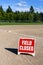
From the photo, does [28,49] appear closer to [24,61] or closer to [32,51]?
[32,51]

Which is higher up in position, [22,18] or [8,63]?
[8,63]

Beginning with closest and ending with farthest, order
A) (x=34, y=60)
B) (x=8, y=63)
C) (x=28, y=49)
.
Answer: (x=8, y=63)
(x=34, y=60)
(x=28, y=49)

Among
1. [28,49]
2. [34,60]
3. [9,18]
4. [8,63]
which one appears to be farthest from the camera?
[9,18]

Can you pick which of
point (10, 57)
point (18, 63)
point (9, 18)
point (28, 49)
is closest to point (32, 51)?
point (28, 49)

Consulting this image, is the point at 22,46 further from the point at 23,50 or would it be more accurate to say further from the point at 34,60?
the point at 34,60

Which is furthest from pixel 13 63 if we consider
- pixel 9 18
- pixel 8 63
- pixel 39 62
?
pixel 9 18

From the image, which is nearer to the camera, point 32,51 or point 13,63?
point 13,63

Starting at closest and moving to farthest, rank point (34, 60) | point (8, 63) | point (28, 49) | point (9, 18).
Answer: point (8, 63) < point (34, 60) < point (28, 49) < point (9, 18)

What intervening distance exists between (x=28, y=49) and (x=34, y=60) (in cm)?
121

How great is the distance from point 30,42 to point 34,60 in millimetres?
1386

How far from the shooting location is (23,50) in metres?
12.0

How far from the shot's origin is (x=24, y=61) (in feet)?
34.3

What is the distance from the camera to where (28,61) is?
10500mm

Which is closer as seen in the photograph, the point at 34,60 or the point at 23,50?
the point at 34,60
